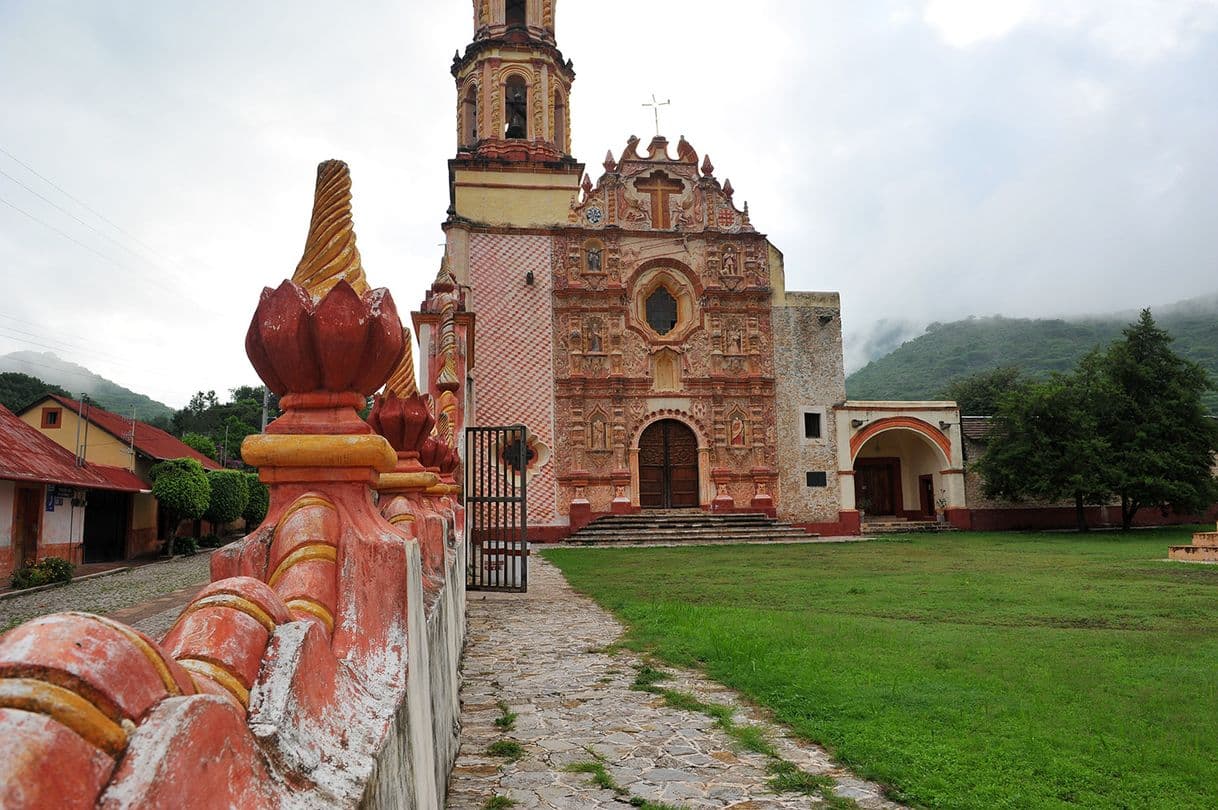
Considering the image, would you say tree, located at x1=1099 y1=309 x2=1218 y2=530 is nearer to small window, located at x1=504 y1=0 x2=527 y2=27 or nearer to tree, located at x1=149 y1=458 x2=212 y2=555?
small window, located at x1=504 y1=0 x2=527 y2=27

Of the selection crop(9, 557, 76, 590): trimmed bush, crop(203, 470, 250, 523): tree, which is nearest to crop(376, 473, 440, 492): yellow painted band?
crop(9, 557, 76, 590): trimmed bush

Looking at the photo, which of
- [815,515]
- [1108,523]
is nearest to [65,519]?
[815,515]

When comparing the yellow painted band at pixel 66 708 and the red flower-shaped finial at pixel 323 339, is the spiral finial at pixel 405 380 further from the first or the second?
the yellow painted band at pixel 66 708

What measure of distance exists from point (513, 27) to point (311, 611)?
24.0 metres

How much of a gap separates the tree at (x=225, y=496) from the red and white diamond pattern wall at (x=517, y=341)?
895 cm

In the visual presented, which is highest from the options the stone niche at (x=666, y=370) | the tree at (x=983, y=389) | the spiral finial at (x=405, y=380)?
the tree at (x=983, y=389)

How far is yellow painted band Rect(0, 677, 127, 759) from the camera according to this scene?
0.63 m

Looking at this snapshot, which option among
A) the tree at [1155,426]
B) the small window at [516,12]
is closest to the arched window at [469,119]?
the small window at [516,12]

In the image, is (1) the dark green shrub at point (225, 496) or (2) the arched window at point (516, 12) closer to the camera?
(2) the arched window at point (516, 12)

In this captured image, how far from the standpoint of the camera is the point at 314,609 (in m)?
1.56

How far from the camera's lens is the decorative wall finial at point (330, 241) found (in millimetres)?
2070

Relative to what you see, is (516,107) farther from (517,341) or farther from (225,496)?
(225,496)

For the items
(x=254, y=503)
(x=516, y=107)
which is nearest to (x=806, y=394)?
(x=516, y=107)

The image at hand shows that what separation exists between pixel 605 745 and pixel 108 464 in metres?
22.2
